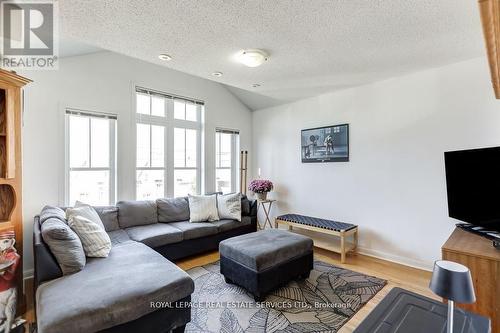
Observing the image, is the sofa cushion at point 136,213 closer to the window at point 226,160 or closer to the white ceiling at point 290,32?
the window at point 226,160

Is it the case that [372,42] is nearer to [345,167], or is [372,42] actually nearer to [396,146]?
[396,146]

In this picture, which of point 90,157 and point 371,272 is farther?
point 90,157

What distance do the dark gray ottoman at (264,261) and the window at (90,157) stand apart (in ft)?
6.90

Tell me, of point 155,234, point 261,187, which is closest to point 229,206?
point 261,187

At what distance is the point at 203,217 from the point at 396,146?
2.94 m

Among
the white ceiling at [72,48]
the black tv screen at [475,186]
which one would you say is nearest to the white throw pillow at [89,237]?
the white ceiling at [72,48]

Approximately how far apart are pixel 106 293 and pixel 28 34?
2.33 meters

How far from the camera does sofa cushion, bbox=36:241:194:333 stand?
1374 mm

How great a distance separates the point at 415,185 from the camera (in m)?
3.01

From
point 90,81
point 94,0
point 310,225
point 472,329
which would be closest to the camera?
point 472,329

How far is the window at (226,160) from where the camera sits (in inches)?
190

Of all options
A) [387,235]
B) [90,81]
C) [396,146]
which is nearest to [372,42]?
[396,146]

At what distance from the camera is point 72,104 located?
310cm

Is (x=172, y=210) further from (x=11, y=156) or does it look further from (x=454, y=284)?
(x=454, y=284)
